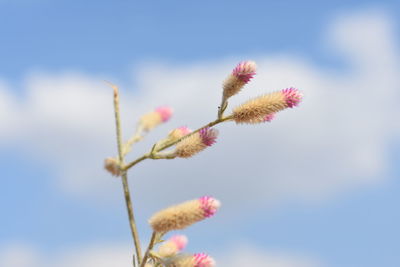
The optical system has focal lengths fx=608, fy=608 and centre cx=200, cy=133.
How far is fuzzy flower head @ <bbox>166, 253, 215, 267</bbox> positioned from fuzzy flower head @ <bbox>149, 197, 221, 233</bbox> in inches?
5.7

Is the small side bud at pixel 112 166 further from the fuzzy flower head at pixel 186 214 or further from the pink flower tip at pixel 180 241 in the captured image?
the pink flower tip at pixel 180 241

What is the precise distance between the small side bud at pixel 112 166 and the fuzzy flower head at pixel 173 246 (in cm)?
48

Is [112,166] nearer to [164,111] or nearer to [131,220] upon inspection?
[131,220]

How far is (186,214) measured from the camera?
2.94 m

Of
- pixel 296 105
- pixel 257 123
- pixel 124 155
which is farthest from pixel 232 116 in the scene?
pixel 124 155

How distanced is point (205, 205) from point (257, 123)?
2.62 feet

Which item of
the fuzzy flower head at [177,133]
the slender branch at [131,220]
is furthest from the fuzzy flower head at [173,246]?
the fuzzy flower head at [177,133]

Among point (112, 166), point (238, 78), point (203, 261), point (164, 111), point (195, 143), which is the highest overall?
point (164, 111)

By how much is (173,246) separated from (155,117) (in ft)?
3.04

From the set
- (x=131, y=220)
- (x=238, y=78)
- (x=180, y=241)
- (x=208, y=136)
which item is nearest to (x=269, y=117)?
(x=238, y=78)

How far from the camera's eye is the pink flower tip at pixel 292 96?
3.60 meters

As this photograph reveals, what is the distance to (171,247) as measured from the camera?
3.32m

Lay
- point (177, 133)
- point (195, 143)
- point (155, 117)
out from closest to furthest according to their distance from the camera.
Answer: point (195, 143)
point (177, 133)
point (155, 117)

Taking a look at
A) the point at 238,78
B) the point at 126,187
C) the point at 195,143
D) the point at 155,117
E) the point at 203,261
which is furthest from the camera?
the point at 155,117
